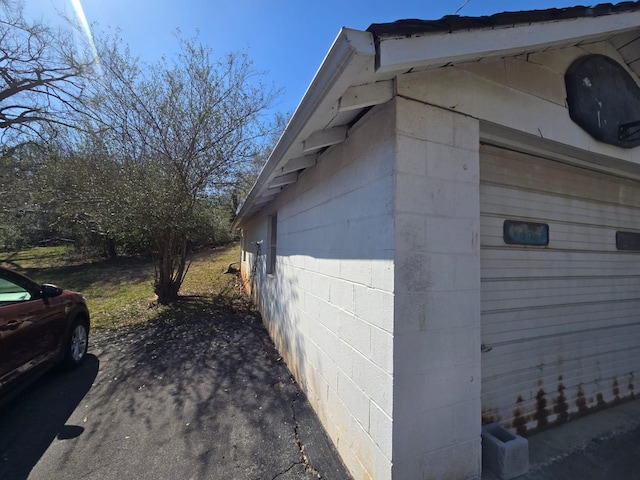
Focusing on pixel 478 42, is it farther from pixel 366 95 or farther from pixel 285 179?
pixel 285 179

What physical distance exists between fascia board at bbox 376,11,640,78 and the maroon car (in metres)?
4.21

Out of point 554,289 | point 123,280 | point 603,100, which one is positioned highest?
point 603,100

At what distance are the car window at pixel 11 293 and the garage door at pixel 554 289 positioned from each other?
4.83 metres

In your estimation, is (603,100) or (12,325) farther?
(12,325)

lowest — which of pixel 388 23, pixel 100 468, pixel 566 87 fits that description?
pixel 100 468

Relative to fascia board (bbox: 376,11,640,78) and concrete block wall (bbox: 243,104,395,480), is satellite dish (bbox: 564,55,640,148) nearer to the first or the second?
fascia board (bbox: 376,11,640,78)

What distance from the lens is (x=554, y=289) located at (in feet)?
9.49

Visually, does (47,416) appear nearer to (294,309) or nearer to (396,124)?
(294,309)

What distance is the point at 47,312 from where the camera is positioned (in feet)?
12.6

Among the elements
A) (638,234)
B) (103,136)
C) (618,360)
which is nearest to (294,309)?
(618,360)

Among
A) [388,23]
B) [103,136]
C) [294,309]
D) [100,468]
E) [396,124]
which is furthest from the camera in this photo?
[103,136]

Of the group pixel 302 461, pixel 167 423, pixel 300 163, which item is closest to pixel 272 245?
pixel 300 163

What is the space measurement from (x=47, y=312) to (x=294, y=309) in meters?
3.11

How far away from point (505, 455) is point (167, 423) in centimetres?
308
